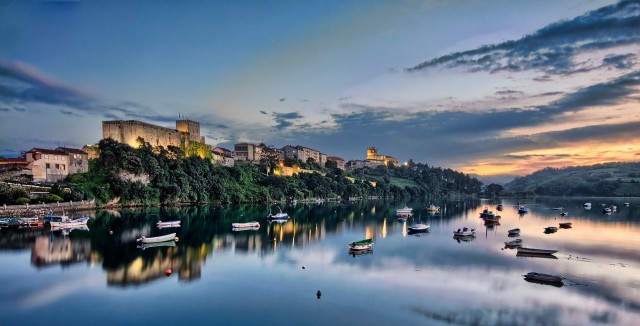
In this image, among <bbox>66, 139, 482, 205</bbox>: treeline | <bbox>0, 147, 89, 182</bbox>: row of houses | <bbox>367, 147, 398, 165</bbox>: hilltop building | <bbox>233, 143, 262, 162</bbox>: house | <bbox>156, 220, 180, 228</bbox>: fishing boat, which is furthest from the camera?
<bbox>367, 147, 398, 165</bbox>: hilltop building

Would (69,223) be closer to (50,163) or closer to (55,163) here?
(50,163)

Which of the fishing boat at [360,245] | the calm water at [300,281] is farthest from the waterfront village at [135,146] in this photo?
the fishing boat at [360,245]

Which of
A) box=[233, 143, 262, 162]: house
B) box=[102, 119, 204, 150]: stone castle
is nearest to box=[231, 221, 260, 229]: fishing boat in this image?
box=[102, 119, 204, 150]: stone castle

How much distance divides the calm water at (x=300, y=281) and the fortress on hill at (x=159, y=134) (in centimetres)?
3591

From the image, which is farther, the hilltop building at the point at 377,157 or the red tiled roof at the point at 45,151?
the hilltop building at the point at 377,157

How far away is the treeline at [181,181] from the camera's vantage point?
189 feet

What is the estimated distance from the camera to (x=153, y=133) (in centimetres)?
7338

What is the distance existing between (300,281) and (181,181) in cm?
5018

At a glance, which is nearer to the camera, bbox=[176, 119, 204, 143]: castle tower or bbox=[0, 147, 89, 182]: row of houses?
bbox=[0, 147, 89, 182]: row of houses

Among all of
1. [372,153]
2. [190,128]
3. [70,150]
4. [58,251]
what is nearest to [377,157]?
[372,153]

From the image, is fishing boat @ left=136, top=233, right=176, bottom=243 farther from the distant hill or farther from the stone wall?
the distant hill

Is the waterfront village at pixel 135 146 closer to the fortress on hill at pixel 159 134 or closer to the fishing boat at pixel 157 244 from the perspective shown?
the fortress on hill at pixel 159 134

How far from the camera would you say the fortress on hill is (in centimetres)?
6762

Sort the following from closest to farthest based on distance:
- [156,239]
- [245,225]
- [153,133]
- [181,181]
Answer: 1. [156,239]
2. [245,225]
3. [181,181]
4. [153,133]
